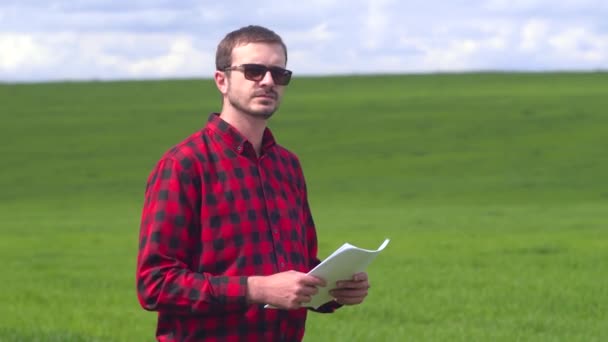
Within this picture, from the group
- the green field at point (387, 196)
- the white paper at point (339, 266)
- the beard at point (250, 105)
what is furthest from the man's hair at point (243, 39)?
the green field at point (387, 196)

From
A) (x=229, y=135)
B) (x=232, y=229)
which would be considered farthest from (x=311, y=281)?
(x=229, y=135)

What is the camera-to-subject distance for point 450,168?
37500 millimetres

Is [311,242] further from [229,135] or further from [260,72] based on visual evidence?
[260,72]

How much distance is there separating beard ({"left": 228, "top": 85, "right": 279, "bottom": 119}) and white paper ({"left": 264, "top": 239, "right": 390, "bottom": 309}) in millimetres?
479

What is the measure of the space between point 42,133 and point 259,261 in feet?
147

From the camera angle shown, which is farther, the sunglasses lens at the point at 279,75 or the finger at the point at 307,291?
the sunglasses lens at the point at 279,75

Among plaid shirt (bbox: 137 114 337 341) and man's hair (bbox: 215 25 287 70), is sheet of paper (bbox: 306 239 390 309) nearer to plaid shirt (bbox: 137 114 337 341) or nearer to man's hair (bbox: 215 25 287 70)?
plaid shirt (bbox: 137 114 337 341)

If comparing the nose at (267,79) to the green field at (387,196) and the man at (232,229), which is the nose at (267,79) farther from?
the green field at (387,196)

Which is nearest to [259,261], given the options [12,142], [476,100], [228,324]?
[228,324]

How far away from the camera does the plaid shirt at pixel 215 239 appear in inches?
149

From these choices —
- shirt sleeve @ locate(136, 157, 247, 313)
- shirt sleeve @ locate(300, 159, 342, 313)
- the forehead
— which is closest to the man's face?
the forehead

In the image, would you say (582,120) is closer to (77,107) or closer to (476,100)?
(476,100)

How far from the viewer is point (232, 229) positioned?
12.8 feet

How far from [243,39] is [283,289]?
81 cm
